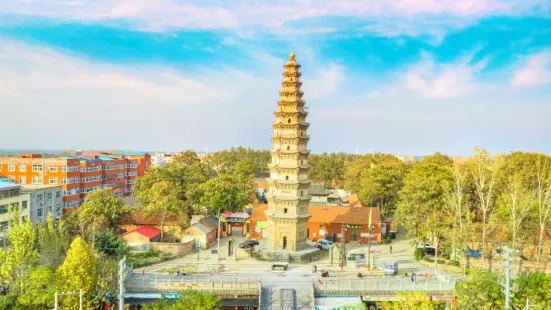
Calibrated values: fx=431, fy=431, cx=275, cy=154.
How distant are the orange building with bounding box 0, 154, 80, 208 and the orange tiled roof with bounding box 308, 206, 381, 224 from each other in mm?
34488

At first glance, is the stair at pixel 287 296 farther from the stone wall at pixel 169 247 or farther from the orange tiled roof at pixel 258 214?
the orange tiled roof at pixel 258 214

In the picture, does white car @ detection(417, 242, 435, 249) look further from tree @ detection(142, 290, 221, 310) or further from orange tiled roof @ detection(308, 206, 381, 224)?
tree @ detection(142, 290, 221, 310)

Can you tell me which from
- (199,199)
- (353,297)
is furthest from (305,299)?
(199,199)

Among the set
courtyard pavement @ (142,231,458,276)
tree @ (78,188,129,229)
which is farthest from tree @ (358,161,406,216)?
tree @ (78,188,129,229)

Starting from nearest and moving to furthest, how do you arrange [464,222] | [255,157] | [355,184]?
1. [464,222]
2. [355,184]
3. [255,157]

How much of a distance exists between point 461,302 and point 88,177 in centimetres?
5693

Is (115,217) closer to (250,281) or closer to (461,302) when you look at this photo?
(250,281)

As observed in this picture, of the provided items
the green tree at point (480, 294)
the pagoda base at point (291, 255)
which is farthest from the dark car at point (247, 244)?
the green tree at point (480, 294)

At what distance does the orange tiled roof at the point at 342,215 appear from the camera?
178 feet

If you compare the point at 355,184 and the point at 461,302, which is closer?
the point at 461,302

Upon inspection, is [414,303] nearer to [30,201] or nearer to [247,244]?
[247,244]

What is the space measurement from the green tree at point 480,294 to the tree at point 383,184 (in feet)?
118

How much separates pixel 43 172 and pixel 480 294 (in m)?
57.1

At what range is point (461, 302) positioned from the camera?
2820 cm
